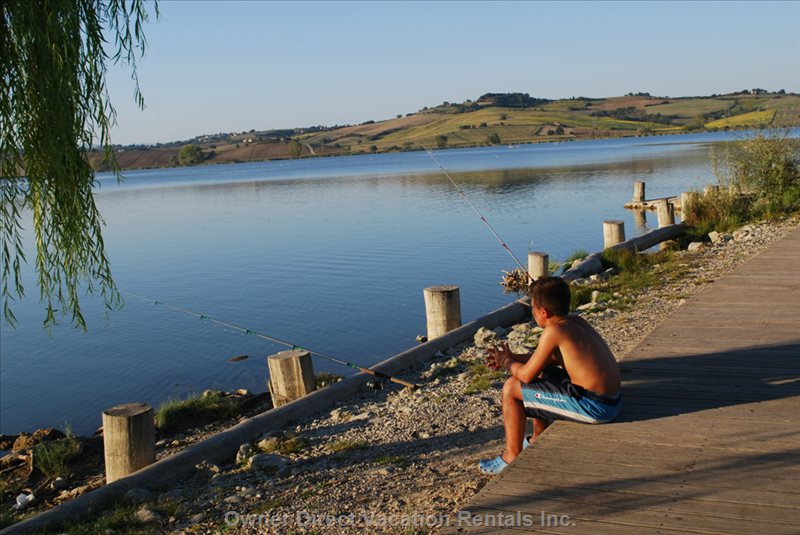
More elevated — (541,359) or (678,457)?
(541,359)

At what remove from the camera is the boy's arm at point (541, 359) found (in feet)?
15.5

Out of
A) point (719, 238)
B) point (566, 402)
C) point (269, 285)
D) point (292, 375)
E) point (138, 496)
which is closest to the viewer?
point (566, 402)

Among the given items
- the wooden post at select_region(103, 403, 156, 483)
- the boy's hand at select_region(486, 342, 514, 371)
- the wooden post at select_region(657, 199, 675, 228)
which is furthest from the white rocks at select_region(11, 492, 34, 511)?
the wooden post at select_region(657, 199, 675, 228)

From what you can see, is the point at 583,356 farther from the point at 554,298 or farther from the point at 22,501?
the point at 22,501

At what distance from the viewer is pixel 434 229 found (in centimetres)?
2523

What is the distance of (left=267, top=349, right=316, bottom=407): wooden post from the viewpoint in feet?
25.3

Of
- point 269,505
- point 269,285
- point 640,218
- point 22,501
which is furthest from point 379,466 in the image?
point 640,218

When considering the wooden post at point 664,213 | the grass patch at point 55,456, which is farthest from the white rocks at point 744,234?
the grass patch at point 55,456

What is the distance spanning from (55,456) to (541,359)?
5.13m

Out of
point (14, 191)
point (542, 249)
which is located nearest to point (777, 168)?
point (542, 249)

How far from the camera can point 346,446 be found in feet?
19.8

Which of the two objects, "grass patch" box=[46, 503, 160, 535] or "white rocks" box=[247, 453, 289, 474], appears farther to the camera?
"white rocks" box=[247, 453, 289, 474]

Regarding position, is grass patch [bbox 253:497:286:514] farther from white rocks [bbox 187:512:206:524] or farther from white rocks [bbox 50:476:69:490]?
white rocks [bbox 50:476:69:490]

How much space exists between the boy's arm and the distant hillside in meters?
113
